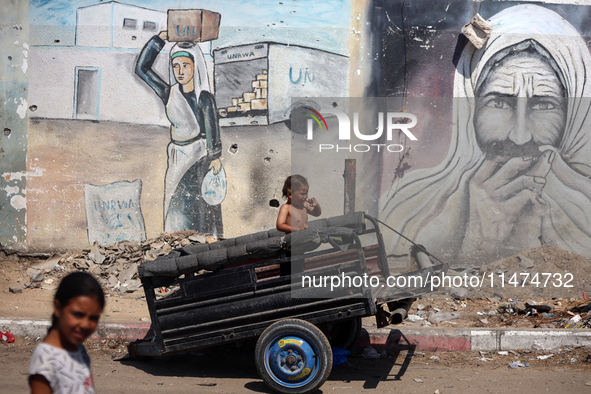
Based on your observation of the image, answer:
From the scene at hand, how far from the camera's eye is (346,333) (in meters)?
5.78

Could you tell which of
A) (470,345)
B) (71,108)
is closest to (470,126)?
(470,345)

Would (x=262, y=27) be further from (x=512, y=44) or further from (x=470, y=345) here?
(x=470, y=345)

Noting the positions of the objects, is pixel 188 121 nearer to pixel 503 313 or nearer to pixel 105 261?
pixel 105 261

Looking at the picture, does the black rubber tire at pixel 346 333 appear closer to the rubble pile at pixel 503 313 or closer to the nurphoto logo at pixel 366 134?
the rubble pile at pixel 503 313

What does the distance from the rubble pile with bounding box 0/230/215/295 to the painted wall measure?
327 millimetres

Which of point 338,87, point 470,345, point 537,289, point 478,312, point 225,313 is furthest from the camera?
point 338,87

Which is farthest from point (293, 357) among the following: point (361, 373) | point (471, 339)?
point (471, 339)

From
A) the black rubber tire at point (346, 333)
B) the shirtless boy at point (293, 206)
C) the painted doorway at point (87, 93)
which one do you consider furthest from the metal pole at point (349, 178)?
the painted doorway at point (87, 93)

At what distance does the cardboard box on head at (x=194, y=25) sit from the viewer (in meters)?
8.66

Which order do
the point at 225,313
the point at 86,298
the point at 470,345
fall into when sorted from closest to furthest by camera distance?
the point at 86,298
the point at 225,313
the point at 470,345

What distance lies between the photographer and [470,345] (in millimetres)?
5812

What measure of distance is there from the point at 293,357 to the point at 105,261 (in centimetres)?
479

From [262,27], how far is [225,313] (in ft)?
17.3

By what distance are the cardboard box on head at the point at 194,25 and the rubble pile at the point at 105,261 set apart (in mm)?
3008
